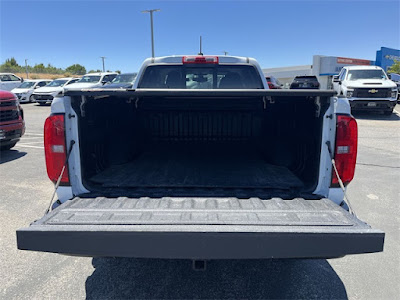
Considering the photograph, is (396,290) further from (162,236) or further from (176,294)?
(162,236)

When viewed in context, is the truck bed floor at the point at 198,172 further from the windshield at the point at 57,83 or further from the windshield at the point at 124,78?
the windshield at the point at 57,83

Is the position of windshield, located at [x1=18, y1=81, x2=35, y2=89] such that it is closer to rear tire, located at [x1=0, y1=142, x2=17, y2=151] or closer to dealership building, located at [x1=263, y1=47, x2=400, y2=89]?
rear tire, located at [x1=0, y1=142, x2=17, y2=151]

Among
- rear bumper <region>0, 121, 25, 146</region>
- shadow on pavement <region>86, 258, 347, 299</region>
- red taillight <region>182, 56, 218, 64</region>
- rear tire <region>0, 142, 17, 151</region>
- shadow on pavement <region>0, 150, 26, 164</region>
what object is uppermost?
red taillight <region>182, 56, 218, 64</region>

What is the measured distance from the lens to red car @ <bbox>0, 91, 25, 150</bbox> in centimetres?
696

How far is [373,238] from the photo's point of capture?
6.29 ft

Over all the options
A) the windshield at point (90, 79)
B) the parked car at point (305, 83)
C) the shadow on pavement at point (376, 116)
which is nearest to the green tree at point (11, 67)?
the windshield at point (90, 79)

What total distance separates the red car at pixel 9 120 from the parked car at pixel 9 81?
19.0m

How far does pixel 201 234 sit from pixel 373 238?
3.42 ft

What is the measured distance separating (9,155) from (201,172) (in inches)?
240

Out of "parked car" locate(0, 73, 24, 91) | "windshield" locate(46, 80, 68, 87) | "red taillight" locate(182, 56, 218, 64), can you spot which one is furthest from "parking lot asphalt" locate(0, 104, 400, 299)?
"parked car" locate(0, 73, 24, 91)

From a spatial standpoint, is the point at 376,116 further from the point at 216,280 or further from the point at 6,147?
the point at 6,147

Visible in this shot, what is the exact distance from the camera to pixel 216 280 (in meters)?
2.77

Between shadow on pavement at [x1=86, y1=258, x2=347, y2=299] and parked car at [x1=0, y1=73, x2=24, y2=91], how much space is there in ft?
81.9

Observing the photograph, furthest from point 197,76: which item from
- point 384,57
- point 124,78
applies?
point 384,57
